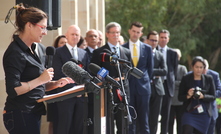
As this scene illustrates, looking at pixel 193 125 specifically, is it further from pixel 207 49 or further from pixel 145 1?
pixel 207 49

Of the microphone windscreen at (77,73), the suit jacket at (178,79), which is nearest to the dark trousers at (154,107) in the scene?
the suit jacket at (178,79)

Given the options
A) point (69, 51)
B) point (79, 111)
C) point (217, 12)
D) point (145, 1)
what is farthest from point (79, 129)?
point (217, 12)

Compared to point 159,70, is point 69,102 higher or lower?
lower

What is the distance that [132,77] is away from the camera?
33.1 feet

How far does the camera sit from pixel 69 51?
9164mm

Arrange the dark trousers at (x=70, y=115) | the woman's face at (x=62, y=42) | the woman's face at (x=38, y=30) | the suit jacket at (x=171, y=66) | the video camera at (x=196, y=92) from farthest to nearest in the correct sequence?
the suit jacket at (x=171, y=66) → the video camera at (x=196, y=92) → the woman's face at (x=62, y=42) → the dark trousers at (x=70, y=115) → the woman's face at (x=38, y=30)

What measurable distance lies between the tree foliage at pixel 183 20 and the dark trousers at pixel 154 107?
1258 cm

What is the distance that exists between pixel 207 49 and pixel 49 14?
23.4m

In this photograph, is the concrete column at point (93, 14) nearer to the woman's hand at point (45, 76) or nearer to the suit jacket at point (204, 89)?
the suit jacket at point (204, 89)

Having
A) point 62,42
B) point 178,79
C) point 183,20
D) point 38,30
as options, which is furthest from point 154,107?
point 183,20

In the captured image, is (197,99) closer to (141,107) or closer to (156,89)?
(156,89)

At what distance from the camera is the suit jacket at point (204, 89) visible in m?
10.8

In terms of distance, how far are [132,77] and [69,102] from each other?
177cm

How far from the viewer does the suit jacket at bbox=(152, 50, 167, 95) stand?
11055 millimetres
